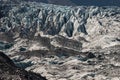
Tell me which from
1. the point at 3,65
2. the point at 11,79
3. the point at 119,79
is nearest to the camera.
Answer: the point at 11,79

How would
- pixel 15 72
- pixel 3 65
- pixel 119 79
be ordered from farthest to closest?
1. pixel 119 79
2. pixel 3 65
3. pixel 15 72

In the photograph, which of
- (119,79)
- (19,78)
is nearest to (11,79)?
(19,78)

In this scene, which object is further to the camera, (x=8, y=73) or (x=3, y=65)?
(x=3, y=65)

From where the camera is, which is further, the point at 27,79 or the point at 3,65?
the point at 3,65

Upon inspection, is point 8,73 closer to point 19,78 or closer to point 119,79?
point 19,78

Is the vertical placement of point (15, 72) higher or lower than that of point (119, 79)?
higher

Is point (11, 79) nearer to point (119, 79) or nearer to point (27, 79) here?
point (27, 79)

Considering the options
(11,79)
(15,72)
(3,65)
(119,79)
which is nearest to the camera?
(11,79)

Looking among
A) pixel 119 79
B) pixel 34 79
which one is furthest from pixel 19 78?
pixel 119 79

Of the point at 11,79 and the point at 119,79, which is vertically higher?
the point at 11,79
